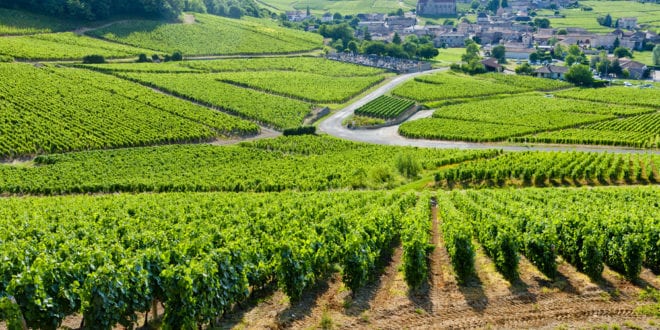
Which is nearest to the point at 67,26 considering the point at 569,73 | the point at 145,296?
the point at 569,73

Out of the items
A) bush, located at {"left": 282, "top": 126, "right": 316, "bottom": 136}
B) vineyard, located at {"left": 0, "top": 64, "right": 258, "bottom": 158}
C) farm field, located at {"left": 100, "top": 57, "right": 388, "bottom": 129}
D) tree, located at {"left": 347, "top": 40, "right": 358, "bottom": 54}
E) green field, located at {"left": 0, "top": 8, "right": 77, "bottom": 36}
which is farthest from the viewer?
tree, located at {"left": 347, "top": 40, "right": 358, "bottom": 54}

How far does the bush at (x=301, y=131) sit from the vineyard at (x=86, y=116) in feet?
17.1

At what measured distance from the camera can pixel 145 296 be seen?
75.0 feet

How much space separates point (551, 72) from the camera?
151375mm

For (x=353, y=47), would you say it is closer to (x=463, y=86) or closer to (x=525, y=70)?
(x=525, y=70)

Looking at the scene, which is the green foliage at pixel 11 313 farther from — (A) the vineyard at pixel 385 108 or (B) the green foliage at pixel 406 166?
(A) the vineyard at pixel 385 108

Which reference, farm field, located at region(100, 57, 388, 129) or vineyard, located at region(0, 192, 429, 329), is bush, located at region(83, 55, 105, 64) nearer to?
farm field, located at region(100, 57, 388, 129)

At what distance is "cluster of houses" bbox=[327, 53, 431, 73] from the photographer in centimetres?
16012

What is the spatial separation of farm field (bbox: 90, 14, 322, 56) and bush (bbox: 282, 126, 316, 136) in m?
67.4

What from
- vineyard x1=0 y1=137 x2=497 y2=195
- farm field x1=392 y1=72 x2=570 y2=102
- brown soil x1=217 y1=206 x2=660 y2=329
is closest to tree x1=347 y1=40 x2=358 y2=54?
farm field x1=392 y1=72 x2=570 y2=102

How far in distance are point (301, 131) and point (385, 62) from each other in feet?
269

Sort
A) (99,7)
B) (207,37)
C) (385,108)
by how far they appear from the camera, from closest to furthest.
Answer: (385,108)
(99,7)
(207,37)

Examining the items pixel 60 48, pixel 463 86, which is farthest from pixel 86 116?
pixel 463 86

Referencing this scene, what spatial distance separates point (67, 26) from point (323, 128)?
87661mm
